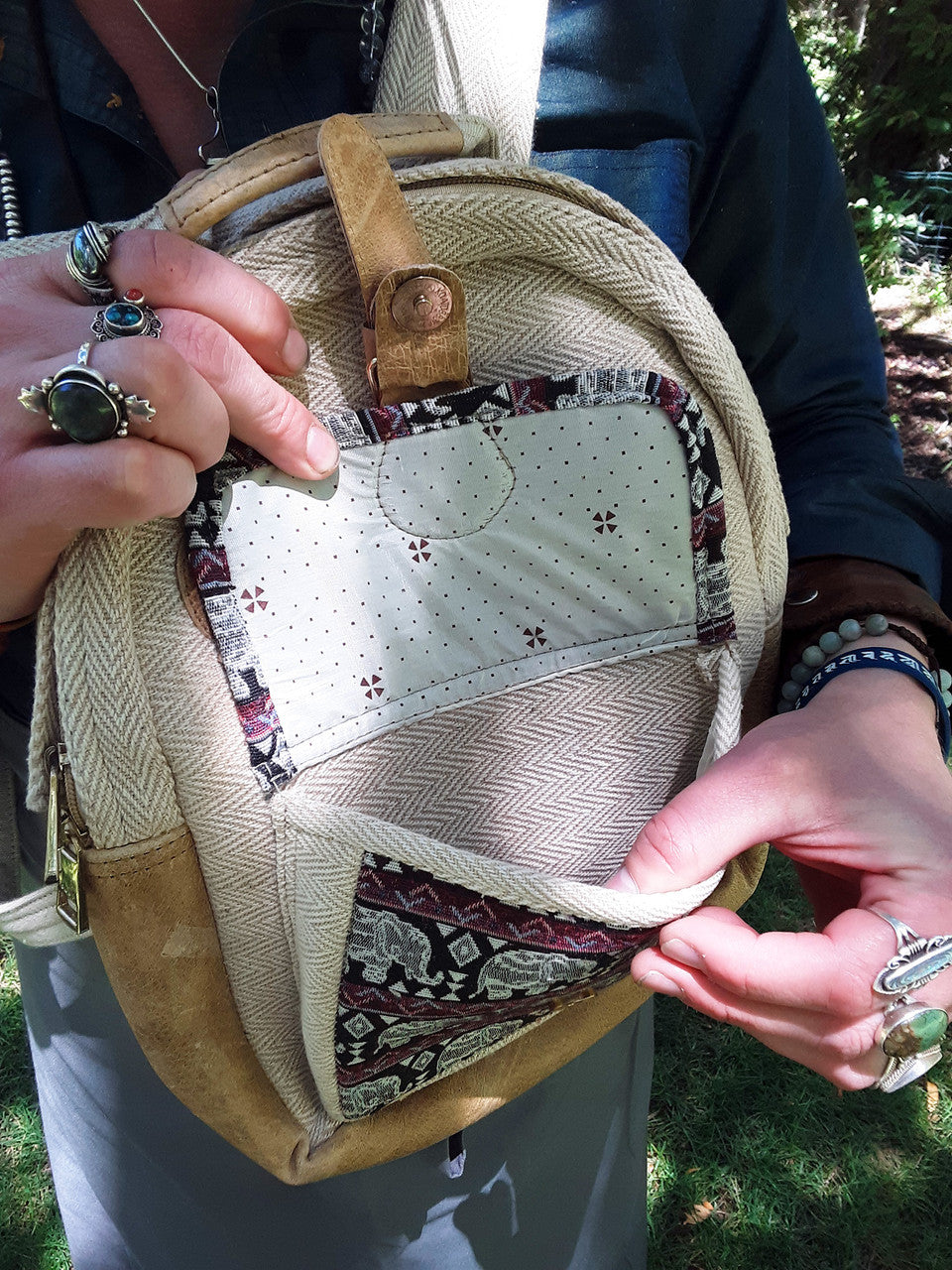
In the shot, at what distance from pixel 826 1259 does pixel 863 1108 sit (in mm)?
355

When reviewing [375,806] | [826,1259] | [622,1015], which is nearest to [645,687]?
[375,806]

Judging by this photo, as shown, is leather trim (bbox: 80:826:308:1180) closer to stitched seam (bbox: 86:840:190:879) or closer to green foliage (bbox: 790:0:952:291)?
stitched seam (bbox: 86:840:190:879)

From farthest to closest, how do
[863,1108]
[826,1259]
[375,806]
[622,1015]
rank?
[863,1108]
[826,1259]
[622,1015]
[375,806]

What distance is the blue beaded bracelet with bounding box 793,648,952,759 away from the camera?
884 mm

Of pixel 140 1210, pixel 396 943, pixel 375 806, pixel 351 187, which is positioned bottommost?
pixel 140 1210

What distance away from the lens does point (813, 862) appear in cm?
82

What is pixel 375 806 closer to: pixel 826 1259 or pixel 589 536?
pixel 589 536

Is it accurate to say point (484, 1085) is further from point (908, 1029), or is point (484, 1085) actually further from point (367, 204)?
point (367, 204)

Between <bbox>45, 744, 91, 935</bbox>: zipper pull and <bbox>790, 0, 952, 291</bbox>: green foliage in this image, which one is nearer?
<bbox>45, 744, 91, 935</bbox>: zipper pull

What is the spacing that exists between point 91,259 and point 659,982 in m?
0.69

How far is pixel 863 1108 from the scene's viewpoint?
7.27ft

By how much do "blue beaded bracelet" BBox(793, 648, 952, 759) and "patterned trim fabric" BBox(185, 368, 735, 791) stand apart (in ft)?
0.58

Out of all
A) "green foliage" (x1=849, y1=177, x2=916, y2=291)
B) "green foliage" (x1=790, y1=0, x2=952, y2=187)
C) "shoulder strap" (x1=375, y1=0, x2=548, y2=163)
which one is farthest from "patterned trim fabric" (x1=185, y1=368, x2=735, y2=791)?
"green foliage" (x1=790, y1=0, x2=952, y2=187)

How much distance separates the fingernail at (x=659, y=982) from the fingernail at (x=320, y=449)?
0.50 metres
